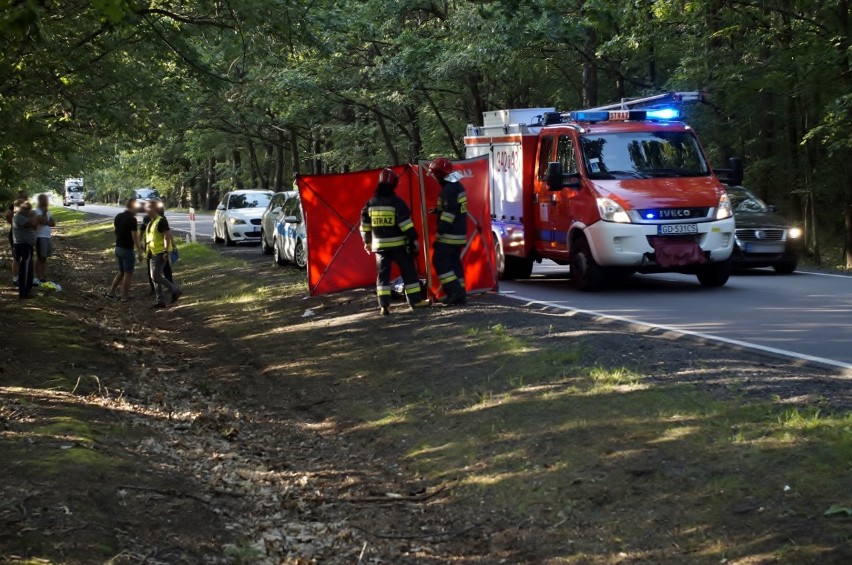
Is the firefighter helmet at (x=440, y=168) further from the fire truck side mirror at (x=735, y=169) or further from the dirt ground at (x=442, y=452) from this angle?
the fire truck side mirror at (x=735, y=169)

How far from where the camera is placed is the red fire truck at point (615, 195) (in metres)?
14.8

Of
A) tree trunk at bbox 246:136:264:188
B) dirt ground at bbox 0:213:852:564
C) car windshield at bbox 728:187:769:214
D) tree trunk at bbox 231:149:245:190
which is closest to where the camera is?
dirt ground at bbox 0:213:852:564

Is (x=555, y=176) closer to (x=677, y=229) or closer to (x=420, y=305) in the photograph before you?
(x=677, y=229)

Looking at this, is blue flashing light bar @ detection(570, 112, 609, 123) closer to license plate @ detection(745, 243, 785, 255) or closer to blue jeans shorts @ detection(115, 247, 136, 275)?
license plate @ detection(745, 243, 785, 255)

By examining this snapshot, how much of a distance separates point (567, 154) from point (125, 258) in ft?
28.0

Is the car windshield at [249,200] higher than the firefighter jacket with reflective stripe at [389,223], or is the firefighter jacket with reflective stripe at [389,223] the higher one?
the car windshield at [249,200]

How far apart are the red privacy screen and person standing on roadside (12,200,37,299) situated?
6.29 meters

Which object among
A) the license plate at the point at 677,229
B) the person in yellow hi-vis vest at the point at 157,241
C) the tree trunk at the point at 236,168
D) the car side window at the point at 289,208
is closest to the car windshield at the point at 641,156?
the license plate at the point at 677,229

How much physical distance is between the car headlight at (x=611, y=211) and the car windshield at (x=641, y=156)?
0.58 meters

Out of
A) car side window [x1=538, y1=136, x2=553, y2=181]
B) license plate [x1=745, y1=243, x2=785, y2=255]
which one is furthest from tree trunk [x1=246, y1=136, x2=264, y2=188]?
license plate [x1=745, y1=243, x2=785, y2=255]

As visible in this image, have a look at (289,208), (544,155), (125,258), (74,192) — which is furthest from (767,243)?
(74,192)

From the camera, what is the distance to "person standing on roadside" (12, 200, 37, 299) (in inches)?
736

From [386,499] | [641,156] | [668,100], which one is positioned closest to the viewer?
[386,499]

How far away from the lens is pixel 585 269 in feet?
51.5
